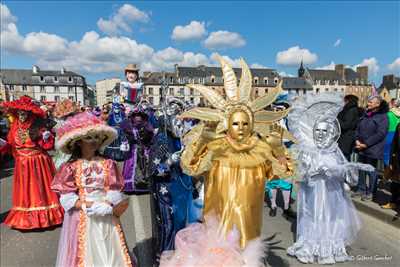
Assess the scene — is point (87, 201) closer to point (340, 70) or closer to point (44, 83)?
point (44, 83)

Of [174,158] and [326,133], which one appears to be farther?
[326,133]

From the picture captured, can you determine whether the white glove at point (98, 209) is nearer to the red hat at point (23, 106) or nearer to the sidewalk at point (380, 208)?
the red hat at point (23, 106)

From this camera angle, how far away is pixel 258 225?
2486 millimetres

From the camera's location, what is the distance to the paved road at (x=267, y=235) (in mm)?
3773

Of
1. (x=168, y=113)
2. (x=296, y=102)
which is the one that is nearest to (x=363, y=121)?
(x=296, y=102)

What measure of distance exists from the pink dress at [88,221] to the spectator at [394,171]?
4.68 m

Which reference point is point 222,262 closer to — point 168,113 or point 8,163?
point 168,113

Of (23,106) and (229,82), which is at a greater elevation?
(229,82)

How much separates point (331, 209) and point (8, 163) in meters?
11.2

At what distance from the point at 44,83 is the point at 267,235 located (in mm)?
76320

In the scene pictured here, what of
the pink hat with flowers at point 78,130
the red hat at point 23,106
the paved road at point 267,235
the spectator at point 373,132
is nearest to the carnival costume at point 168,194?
the paved road at point 267,235

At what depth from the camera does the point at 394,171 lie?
533cm

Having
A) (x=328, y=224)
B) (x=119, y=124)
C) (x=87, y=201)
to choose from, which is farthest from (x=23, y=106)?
(x=328, y=224)

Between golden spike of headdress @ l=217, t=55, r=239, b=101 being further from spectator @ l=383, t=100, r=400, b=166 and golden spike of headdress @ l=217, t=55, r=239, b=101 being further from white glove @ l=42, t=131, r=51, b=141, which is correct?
spectator @ l=383, t=100, r=400, b=166
